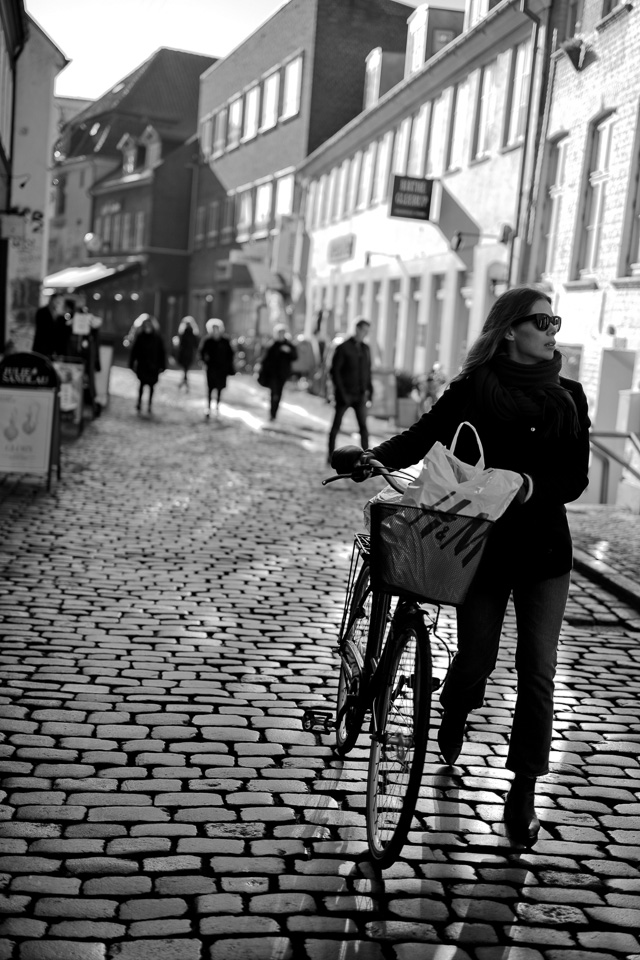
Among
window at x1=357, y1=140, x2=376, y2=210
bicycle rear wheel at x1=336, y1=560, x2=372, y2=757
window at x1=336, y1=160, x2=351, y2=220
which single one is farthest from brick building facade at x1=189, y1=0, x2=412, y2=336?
bicycle rear wheel at x1=336, y1=560, x2=372, y2=757

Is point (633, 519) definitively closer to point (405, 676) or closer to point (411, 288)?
point (405, 676)

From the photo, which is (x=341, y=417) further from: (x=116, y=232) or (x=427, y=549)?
(x=116, y=232)

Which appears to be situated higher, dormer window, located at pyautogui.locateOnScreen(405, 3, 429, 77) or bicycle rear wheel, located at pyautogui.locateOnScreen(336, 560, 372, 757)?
dormer window, located at pyautogui.locateOnScreen(405, 3, 429, 77)

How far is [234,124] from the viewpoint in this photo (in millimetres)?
53375

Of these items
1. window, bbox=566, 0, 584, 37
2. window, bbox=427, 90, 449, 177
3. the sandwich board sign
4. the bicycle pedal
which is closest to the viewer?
the bicycle pedal

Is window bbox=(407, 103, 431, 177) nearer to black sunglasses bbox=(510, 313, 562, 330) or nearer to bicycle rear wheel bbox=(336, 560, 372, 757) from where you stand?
bicycle rear wheel bbox=(336, 560, 372, 757)

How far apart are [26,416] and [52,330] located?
650 cm

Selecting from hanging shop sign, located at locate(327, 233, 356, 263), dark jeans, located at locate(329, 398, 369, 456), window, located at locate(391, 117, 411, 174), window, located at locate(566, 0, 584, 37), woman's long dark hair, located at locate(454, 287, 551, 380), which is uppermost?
window, located at locate(566, 0, 584, 37)

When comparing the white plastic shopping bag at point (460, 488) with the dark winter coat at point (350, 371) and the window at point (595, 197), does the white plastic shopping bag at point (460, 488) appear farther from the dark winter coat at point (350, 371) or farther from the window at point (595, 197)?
the window at point (595, 197)

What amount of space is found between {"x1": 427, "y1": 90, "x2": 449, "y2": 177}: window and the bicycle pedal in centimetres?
2344

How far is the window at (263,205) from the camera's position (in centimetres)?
4750

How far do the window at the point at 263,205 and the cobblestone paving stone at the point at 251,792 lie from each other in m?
39.5

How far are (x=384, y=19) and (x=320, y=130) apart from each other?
4.72 metres

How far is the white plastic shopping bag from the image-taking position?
384 centimetres
